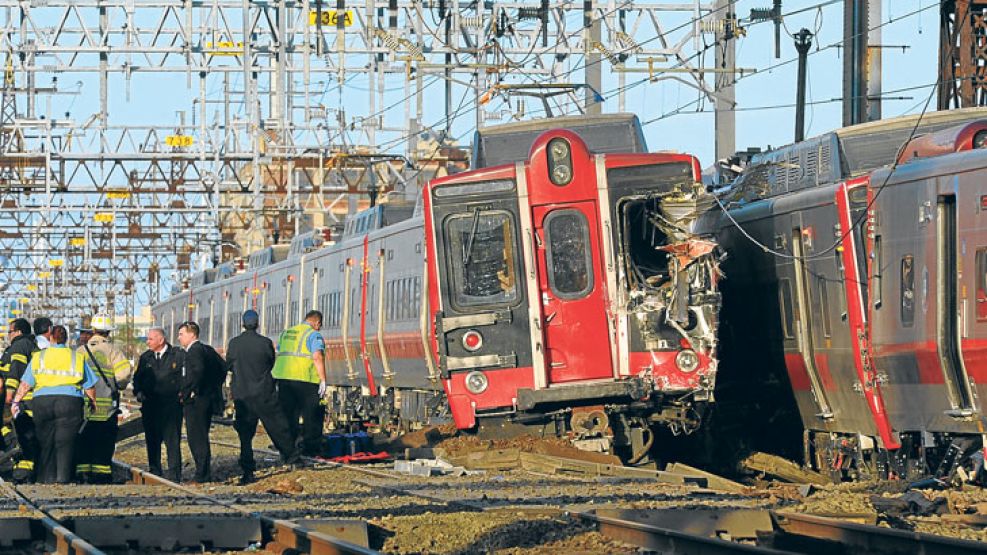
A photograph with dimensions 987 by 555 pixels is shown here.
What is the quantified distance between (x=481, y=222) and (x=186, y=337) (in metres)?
3.28

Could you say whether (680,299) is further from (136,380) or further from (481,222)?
(136,380)

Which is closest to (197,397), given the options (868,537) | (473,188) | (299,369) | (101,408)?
(101,408)

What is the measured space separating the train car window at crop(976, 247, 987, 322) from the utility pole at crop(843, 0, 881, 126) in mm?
11873

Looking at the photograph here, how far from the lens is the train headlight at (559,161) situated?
1845cm

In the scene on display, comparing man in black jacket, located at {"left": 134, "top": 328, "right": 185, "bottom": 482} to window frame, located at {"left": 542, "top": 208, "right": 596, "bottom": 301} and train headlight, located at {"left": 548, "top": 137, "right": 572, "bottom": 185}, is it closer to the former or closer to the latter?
window frame, located at {"left": 542, "top": 208, "right": 596, "bottom": 301}

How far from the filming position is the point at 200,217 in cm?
7500

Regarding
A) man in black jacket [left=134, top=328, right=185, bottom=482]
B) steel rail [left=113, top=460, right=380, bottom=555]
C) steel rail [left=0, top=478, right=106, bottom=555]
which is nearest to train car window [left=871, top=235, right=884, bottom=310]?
steel rail [left=113, top=460, right=380, bottom=555]

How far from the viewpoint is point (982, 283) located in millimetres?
14852

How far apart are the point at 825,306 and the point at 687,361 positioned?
4.74 ft

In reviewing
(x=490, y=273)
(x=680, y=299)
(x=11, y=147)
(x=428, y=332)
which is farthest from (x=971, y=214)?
(x=11, y=147)

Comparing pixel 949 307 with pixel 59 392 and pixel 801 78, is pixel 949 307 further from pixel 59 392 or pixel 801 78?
pixel 801 78

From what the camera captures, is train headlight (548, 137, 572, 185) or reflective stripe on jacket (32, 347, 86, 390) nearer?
reflective stripe on jacket (32, 347, 86, 390)

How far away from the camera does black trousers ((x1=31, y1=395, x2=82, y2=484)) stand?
18.1 meters

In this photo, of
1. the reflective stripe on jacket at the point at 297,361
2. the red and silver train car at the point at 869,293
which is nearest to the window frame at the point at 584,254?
the red and silver train car at the point at 869,293
